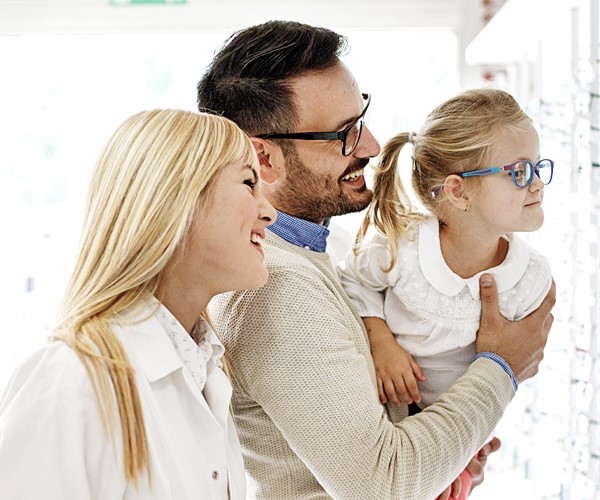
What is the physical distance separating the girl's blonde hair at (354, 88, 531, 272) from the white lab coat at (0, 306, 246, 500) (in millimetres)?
636

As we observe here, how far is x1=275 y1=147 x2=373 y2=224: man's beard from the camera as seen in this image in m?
1.55

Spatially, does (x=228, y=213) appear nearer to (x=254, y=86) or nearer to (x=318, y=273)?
(x=318, y=273)

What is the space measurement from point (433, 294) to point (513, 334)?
0.61ft

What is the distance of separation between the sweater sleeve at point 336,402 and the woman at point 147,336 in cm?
10

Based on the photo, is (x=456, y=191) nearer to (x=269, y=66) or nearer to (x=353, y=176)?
(x=353, y=176)

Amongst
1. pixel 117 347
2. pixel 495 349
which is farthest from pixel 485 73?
pixel 117 347

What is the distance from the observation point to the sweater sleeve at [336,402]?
1.27 meters

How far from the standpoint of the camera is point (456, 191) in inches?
63.1

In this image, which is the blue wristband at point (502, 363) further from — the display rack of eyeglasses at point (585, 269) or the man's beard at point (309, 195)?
the display rack of eyeglasses at point (585, 269)

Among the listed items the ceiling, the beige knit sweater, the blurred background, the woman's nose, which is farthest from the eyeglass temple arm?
the ceiling

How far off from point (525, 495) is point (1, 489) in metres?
2.50

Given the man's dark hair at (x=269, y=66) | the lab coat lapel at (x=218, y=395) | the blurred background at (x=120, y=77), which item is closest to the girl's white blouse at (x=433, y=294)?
the man's dark hair at (x=269, y=66)

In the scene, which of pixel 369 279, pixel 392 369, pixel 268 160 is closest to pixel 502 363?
pixel 392 369

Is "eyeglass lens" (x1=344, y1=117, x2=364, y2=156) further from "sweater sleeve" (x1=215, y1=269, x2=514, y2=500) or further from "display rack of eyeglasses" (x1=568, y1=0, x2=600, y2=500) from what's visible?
"display rack of eyeglasses" (x1=568, y1=0, x2=600, y2=500)
